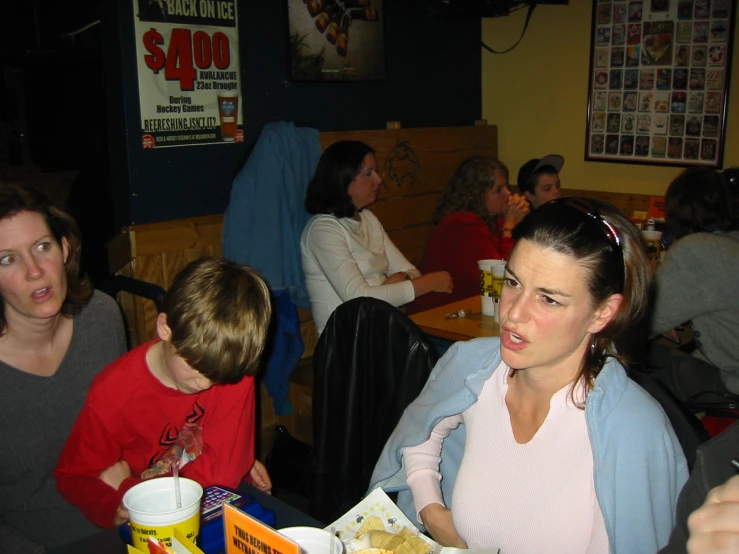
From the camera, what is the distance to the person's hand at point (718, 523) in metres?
0.74

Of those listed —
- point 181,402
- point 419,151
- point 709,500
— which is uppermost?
point 419,151

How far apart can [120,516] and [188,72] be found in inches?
94.8

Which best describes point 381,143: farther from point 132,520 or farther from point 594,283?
point 132,520

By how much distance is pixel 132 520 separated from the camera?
1.02 m

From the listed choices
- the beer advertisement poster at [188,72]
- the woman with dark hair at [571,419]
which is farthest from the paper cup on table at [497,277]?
the beer advertisement poster at [188,72]

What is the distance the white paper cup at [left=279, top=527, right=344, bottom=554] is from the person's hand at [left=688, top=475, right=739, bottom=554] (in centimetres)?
47

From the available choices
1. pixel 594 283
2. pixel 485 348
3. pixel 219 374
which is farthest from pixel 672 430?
pixel 219 374

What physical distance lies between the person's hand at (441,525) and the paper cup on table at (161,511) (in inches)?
22.2

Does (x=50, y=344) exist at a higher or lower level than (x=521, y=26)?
lower

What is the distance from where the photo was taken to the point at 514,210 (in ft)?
13.5

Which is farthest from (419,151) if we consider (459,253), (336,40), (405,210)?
(459,253)

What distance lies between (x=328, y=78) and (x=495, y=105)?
1550mm

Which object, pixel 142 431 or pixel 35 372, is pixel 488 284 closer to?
pixel 142 431

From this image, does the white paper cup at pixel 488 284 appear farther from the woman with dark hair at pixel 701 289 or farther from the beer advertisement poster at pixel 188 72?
the beer advertisement poster at pixel 188 72
